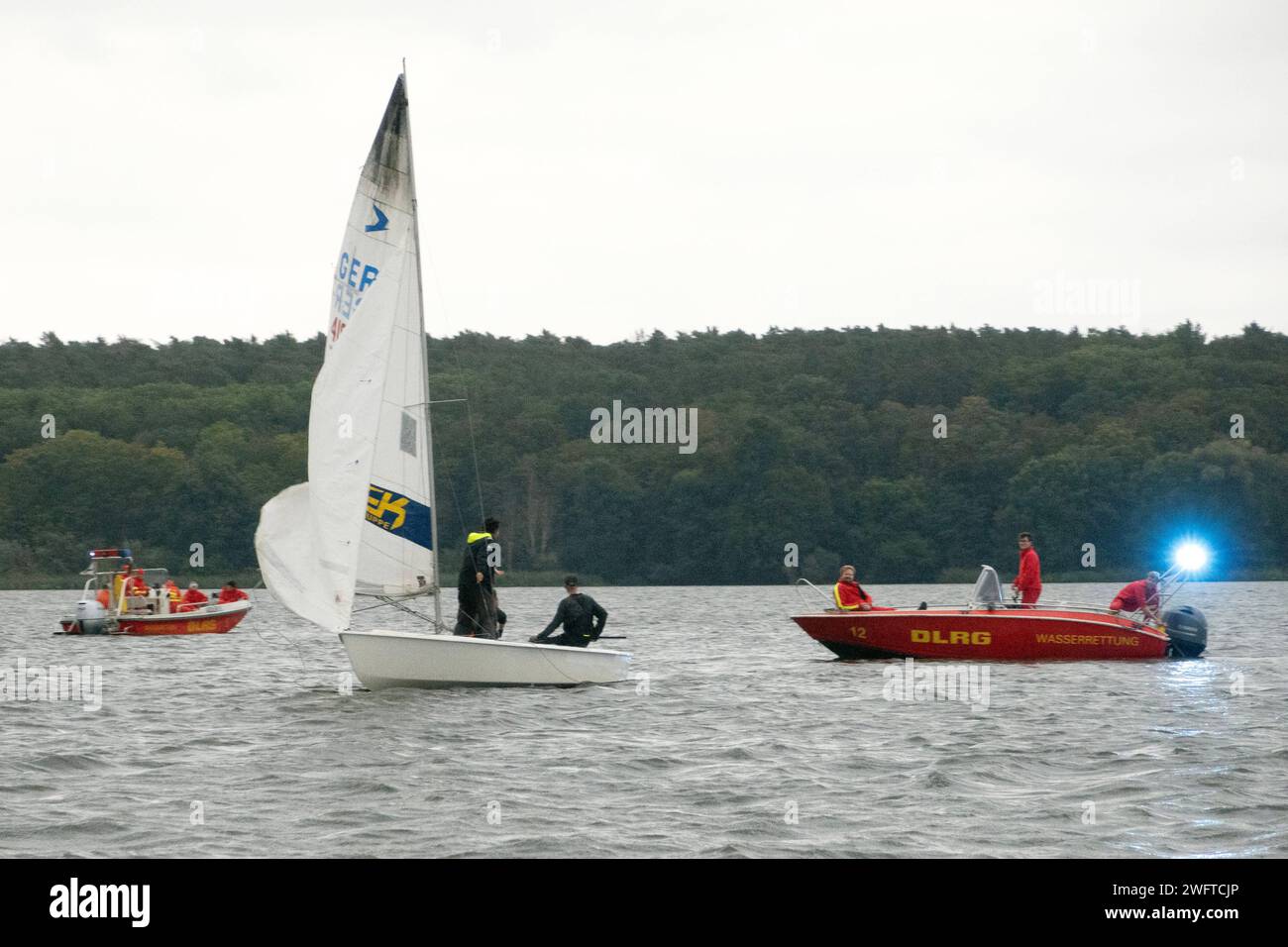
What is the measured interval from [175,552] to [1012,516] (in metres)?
48.9

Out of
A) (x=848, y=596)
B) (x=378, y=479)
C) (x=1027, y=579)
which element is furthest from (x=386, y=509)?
(x=1027, y=579)

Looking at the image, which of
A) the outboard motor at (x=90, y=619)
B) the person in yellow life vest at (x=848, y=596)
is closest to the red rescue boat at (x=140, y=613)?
the outboard motor at (x=90, y=619)

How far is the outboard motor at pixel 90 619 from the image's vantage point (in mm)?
42125

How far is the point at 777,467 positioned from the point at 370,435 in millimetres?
90613

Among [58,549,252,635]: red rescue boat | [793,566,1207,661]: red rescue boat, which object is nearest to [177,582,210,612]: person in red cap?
[58,549,252,635]: red rescue boat

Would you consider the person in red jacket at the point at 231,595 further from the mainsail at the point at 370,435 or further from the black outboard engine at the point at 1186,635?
the black outboard engine at the point at 1186,635

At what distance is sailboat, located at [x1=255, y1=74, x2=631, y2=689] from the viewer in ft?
69.1

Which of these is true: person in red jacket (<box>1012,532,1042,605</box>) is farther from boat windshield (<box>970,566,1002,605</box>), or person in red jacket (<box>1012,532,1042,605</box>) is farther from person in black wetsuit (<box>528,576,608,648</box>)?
person in black wetsuit (<box>528,576,608,648</box>)

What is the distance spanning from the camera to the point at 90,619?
42.2m

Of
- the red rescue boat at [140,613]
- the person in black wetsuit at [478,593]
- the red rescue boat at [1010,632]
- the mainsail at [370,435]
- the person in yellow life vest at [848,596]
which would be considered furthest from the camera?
the red rescue boat at [140,613]

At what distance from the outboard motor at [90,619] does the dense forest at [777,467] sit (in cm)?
5888

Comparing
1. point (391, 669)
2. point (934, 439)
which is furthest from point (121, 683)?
point (934, 439)

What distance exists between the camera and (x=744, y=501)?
11125 centimetres

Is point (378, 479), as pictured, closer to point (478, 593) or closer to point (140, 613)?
point (478, 593)
